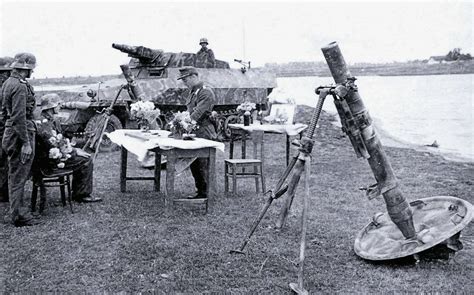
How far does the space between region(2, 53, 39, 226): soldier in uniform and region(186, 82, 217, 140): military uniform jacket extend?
2432mm

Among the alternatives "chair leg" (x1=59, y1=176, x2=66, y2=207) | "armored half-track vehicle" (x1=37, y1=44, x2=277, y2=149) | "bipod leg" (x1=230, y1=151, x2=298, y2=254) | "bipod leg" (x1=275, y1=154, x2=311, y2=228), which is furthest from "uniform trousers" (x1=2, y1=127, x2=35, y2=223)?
"armored half-track vehicle" (x1=37, y1=44, x2=277, y2=149)

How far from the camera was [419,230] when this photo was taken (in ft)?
18.3

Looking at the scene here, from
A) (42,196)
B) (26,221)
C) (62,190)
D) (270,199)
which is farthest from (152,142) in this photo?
(270,199)

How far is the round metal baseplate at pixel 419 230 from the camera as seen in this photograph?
5.23 metres

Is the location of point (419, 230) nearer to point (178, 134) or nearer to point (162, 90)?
point (178, 134)

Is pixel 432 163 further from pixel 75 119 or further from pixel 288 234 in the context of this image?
pixel 75 119

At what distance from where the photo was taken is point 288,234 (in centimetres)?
649

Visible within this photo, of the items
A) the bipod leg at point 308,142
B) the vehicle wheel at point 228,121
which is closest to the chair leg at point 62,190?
the bipod leg at point 308,142

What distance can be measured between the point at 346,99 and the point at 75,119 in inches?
368

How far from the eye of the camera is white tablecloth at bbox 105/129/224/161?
6.99 m

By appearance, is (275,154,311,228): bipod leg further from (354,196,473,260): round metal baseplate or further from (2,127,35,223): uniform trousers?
(2,127,35,223): uniform trousers

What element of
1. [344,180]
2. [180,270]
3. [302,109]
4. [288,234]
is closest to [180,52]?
[344,180]

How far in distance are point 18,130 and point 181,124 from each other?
2138 mm

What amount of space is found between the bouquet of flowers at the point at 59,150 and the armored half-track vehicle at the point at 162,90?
18.6ft
